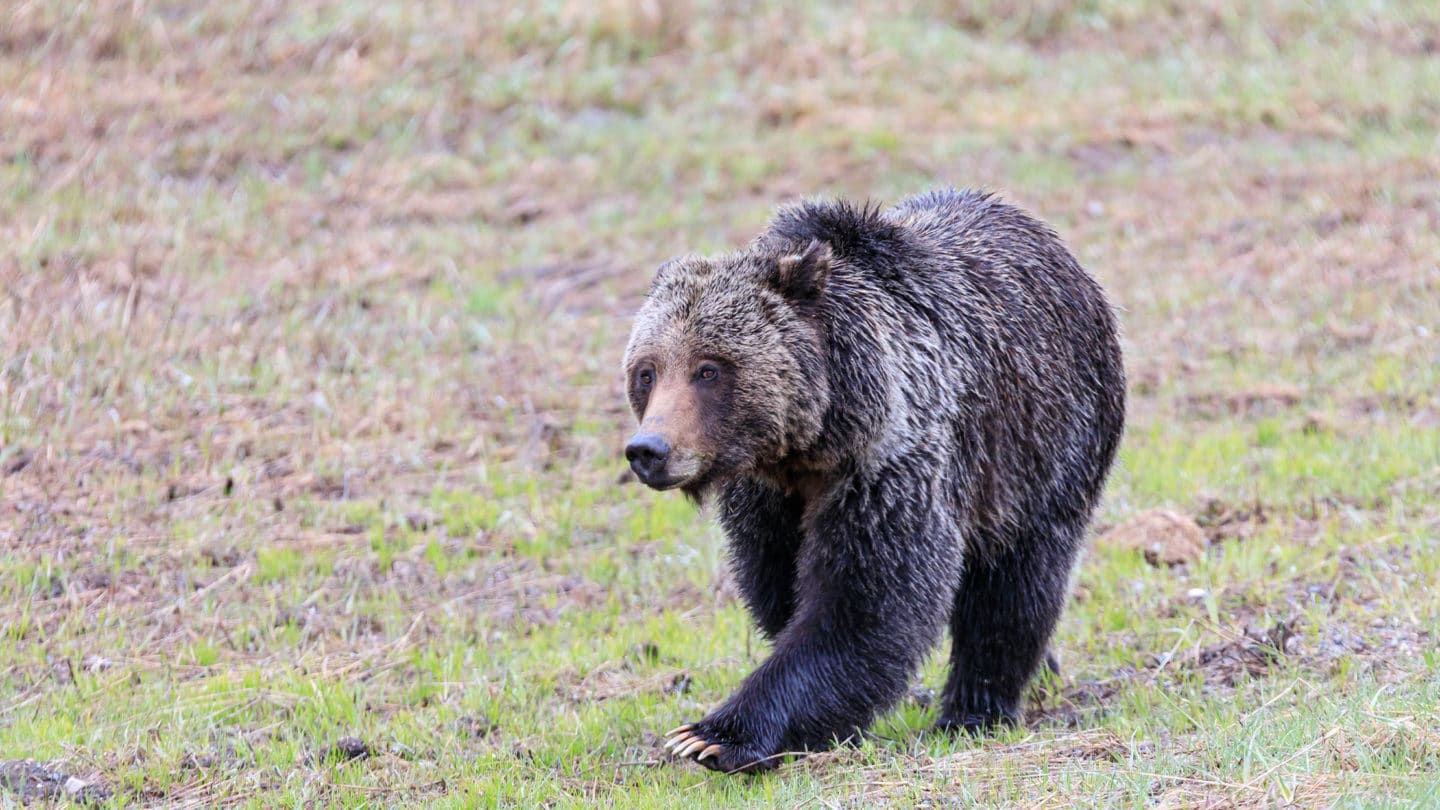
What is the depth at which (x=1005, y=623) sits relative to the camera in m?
6.59

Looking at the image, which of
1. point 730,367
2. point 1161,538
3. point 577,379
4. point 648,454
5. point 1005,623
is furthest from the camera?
point 577,379

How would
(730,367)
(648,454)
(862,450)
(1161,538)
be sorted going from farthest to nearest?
1. (1161,538)
2. (862,450)
3. (730,367)
4. (648,454)

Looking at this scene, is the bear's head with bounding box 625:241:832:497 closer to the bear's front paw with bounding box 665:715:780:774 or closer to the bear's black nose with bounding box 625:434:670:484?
the bear's black nose with bounding box 625:434:670:484

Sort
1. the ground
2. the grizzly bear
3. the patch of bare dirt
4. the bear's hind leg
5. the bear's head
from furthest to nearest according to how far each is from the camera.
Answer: the patch of bare dirt, the bear's hind leg, the ground, the grizzly bear, the bear's head

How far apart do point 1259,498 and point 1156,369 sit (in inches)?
97.3

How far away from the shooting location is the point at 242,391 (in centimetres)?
1023

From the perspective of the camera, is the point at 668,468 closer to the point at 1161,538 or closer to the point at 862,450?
the point at 862,450

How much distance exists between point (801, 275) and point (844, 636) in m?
1.30

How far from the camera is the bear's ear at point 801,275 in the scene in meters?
5.84

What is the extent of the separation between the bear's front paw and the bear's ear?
1560 mm

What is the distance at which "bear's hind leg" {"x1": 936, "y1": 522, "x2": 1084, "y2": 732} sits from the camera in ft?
21.6

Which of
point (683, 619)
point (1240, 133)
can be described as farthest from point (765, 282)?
point (1240, 133)

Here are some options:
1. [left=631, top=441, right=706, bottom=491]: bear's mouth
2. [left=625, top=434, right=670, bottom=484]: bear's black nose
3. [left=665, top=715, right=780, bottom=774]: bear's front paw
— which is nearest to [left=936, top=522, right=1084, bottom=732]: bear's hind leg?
[left=665, top=715, right=780, bottom=774]: bear's front paw

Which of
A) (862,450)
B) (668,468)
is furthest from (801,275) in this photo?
(668,468)
